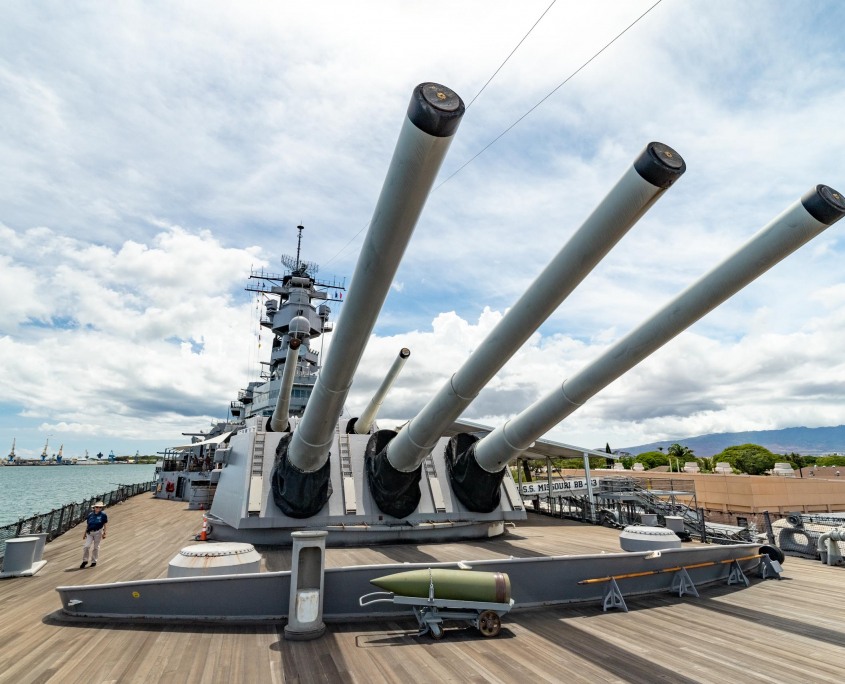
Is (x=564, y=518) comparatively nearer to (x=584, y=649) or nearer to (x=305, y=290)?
(x=584, y=649)

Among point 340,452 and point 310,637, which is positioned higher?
point 340,452

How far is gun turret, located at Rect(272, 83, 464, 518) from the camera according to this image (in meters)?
3.04

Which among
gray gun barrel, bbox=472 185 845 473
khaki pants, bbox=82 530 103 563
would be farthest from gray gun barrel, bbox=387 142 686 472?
khaki pants, bbox=82 530 103 563

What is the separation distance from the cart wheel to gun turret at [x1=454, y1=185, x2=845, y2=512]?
116 inches

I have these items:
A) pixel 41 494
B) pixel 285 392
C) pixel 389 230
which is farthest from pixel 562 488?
pixel 41 494

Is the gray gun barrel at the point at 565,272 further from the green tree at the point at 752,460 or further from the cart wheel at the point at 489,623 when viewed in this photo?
the green tree at the point at 752,460

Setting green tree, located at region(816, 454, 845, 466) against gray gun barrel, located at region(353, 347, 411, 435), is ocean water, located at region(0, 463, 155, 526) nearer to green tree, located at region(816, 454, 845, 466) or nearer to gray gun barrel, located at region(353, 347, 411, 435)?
gray gun barrel, located at region(353, 347, 411, 435)

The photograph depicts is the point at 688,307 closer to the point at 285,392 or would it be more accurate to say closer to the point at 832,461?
the point at 285,392

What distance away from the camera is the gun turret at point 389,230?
3037mm

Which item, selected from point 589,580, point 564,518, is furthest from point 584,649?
point 564,518

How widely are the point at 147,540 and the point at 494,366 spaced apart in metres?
8.70

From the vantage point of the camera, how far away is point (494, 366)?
6102 mm

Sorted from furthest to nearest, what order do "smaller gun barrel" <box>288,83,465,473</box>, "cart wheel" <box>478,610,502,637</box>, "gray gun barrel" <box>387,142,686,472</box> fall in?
"cart wheel" <box>478,610,502,637</box>, "gray gun barrel" <box>387,142,686,472</box>, "smaller gun barrel" <box>288,83,465,473</box>

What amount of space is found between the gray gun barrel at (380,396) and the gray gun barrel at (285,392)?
5.77 ft
